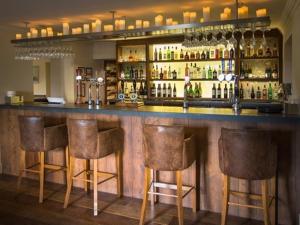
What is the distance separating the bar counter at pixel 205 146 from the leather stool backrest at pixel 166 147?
1.33ft

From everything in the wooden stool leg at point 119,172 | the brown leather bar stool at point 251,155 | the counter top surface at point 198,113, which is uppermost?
the counter top surface at point 198,113

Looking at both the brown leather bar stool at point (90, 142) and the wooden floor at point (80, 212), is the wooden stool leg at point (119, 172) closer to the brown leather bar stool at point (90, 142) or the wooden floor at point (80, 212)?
the wooden floor at point (80, 212)

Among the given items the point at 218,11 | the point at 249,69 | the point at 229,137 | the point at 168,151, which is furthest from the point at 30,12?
the point at 249,69

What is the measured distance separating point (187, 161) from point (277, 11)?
2630 millimetres

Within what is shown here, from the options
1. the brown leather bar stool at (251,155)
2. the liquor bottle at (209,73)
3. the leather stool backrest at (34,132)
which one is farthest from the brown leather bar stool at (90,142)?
the liquor bottle at (209,73)

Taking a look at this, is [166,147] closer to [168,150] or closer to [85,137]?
[168,150]

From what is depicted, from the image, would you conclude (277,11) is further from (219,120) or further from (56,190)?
(56,190)

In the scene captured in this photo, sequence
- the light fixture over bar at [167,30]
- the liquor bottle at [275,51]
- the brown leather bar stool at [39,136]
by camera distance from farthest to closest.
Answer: the liquor bottle at [275,51], the brown leather bar stool at [39,136], the light fixture over bar at [167,30]

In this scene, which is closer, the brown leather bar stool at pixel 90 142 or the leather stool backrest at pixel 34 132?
the brown leather bar stool at pixel 90 142

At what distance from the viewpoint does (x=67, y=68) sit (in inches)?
280

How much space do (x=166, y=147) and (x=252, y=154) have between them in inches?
29.8

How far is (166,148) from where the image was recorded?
120 inches


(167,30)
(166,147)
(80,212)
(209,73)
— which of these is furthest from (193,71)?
(80,212)

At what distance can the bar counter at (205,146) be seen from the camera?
313 centimetres
